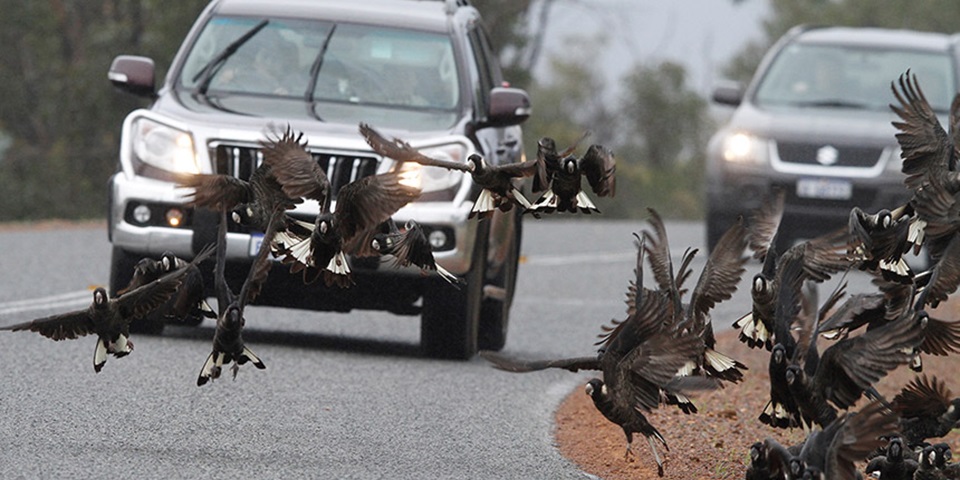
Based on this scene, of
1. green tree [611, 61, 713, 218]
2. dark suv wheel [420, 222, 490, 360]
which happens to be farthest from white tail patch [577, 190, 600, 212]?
green tree [611, 61, 713, 218]

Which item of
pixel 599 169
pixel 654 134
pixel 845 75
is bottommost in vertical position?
pixel 654 134

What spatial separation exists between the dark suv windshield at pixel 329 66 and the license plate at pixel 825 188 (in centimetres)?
737

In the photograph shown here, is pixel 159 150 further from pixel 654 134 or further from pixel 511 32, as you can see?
pixel 654 134

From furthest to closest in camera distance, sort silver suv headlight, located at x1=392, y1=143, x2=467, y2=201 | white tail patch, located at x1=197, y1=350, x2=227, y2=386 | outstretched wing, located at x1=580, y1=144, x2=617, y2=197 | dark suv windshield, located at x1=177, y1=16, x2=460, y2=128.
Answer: dark suv windshield, located at x1=177, y1=16, x2=460, y2=128 < silver suv headlight, located at x1=392, y1=143, x2=467, y2=201 < outstretched wing, located at x1=580, y1=144, x2=617, y2=197 < white tail patch, located at x1=197, y1=350, x2=227, y2=386

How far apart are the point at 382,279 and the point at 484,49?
2726 millimetres

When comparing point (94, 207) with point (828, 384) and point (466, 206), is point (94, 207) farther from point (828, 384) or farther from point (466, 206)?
point (828, 384)

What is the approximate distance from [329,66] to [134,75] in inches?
45.1

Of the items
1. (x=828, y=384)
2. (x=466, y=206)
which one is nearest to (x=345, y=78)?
(x=466, y=206)

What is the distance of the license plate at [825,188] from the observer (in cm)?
1883

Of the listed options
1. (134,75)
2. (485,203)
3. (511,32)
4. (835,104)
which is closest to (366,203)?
(485,203)

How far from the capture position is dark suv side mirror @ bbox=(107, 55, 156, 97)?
462 inches

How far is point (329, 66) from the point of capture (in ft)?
39.5

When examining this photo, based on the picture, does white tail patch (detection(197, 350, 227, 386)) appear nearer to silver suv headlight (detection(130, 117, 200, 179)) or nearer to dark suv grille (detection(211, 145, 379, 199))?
dark suv grille (detection(211, 145, 379, 199))

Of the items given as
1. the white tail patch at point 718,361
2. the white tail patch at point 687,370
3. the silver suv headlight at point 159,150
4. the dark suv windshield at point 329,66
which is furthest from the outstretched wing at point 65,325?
the dark suv windshield at point 329,66
